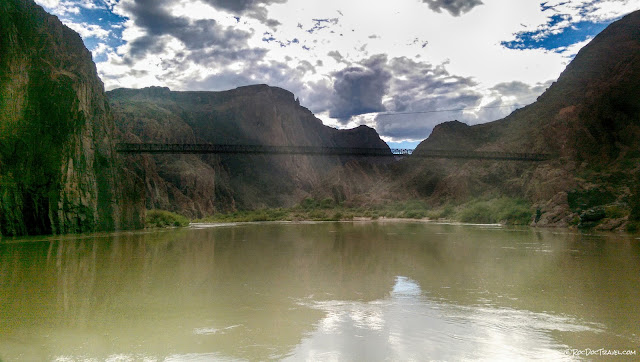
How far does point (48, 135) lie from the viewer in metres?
26.3

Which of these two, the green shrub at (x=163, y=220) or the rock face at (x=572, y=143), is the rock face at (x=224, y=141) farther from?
→ the rock face at (x=572, y=143)

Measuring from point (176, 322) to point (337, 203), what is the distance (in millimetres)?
82040

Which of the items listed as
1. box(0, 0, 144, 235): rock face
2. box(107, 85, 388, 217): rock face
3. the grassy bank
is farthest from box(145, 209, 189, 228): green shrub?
box(107, 85, 388, 217): rock face

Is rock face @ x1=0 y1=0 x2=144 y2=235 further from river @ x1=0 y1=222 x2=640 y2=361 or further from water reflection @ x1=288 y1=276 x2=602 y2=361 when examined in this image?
water reflection @ x1=288 y1=276 x2=602 y2=361

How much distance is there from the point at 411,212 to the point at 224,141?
54.2 metres

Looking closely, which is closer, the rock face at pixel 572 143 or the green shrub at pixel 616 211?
the green shrub at pixel 616 211

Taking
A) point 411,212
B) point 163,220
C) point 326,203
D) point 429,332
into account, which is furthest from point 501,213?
point 326,203

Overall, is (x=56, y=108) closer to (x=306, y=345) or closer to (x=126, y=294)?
(x=126, y=294)

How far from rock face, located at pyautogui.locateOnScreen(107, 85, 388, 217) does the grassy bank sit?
959 centimetres

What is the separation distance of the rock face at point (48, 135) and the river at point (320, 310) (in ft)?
50.7

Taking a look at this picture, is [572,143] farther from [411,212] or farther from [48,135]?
[48,135]

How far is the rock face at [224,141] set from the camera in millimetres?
76438

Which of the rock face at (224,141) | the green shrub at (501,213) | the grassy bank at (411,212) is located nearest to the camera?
the green shrub at (501,213)

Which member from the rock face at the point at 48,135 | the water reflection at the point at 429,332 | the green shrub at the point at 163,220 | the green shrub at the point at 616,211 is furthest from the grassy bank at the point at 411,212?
the water reflection at the point at 429,332
